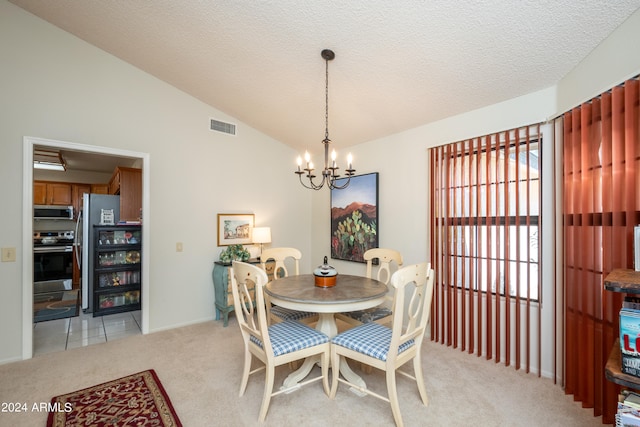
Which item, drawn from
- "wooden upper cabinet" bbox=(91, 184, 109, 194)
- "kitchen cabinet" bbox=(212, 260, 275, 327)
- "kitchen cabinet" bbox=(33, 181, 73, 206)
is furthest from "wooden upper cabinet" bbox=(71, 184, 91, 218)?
"kitchen cabinet" bbox=(212, 260, 275, 327)

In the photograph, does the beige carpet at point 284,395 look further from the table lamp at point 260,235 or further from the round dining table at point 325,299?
the table lamp at point 260,235

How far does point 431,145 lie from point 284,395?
292cm

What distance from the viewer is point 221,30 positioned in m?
2.59

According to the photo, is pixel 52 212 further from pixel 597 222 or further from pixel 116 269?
pixel 597 222

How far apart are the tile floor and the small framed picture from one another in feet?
5.07

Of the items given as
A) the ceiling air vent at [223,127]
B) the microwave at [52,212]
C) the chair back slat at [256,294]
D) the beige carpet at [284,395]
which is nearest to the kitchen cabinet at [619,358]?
the beige carpet at [284,395]

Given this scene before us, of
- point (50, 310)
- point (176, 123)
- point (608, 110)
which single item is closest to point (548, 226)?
point (608, 110)

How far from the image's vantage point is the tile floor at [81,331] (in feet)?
10.7

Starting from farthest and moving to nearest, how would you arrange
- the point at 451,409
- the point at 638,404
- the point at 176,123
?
1. the point at 176,123
2. the point at 451,409
3. the point at 638,404

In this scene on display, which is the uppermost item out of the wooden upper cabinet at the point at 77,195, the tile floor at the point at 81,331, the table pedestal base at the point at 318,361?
the wooden upper cabinet at the point at 77,195

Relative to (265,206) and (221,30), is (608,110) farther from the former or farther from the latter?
(265,206)

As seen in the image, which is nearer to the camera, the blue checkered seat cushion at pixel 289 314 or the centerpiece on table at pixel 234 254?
the blue checkered seat cushion at pixel 289 314

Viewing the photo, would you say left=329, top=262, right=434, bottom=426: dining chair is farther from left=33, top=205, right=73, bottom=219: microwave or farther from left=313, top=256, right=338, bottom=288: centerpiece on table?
left=33, top=205, right=73, bottom=219: microwave

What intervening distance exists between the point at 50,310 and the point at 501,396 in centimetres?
586
